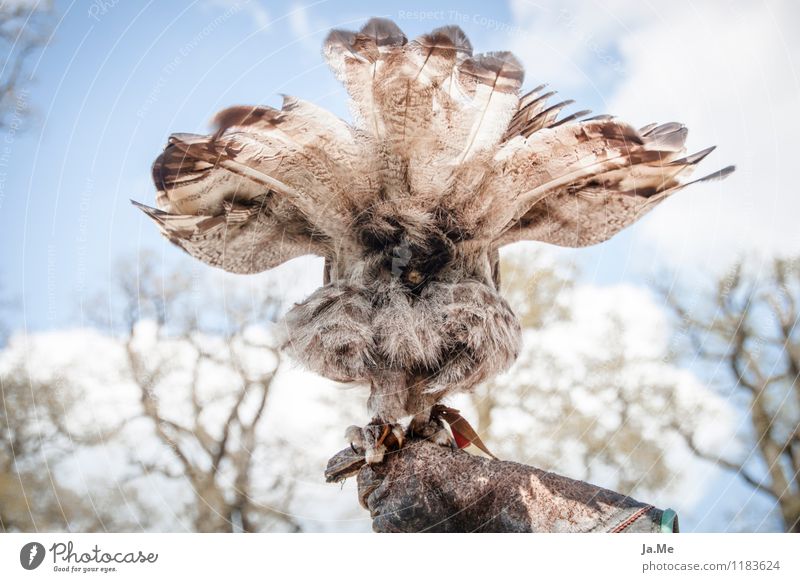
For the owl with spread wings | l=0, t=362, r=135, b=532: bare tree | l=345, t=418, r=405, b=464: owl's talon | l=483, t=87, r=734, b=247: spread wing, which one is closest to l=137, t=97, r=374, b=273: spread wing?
the owl with spread wings

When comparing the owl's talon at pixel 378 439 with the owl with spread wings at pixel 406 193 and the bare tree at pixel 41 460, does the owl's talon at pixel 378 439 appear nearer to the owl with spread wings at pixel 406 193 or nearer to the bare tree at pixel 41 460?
the owl with spread wings at pixel 406 193

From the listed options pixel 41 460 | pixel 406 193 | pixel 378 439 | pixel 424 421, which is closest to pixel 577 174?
pixel 406 193

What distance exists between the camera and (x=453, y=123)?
2.04 meters

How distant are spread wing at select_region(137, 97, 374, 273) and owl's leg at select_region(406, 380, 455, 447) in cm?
55

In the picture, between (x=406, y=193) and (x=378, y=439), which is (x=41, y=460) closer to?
(x=378, y=439)

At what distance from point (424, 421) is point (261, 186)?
914mm

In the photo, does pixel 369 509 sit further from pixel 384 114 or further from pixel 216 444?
→ pixel 216 444

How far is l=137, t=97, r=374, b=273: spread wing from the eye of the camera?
2041mm

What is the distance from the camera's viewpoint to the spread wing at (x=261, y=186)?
204cm

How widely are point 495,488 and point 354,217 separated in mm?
943

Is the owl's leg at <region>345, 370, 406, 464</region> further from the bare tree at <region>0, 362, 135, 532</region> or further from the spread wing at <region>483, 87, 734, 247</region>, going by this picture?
the bare tree at <region>0, 362, 135, 532</region>

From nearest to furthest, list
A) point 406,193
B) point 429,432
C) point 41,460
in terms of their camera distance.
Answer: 1. point 406,193
2. point 429,432
3. point 41,460

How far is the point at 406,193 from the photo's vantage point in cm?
215
